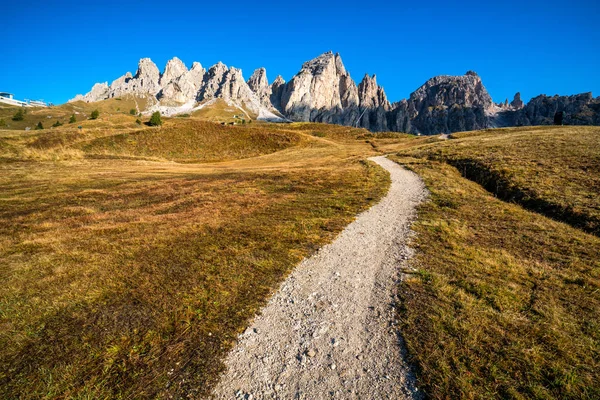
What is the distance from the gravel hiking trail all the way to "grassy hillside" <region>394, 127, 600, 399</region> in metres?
0.74

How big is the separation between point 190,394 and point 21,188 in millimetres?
36197

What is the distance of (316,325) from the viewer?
7938 mm

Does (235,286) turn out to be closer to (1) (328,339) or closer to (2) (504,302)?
(1) (328,339)

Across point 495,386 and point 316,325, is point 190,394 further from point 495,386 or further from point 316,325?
point 495,386

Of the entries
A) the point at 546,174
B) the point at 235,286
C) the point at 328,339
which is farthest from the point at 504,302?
the point at 546,174

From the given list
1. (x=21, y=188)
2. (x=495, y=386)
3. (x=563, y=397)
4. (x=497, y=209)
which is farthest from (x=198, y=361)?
(x=21, y=188)

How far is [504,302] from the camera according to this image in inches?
340

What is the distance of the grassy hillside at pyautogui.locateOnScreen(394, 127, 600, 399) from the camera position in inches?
232

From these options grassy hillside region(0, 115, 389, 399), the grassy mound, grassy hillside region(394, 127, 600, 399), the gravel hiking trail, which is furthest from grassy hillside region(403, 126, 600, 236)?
the grassy mound

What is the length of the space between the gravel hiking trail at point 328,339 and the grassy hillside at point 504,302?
29.2 inches

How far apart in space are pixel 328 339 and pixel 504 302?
246 inches

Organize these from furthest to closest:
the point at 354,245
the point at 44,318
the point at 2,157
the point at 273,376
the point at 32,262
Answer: the point at 2,157 → the point at 354,245 → the point at 32,262 → the point at 44,318 → the point at 273,376

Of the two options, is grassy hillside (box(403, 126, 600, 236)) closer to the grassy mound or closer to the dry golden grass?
the dry golden grass

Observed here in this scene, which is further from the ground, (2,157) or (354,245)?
(2,157)
